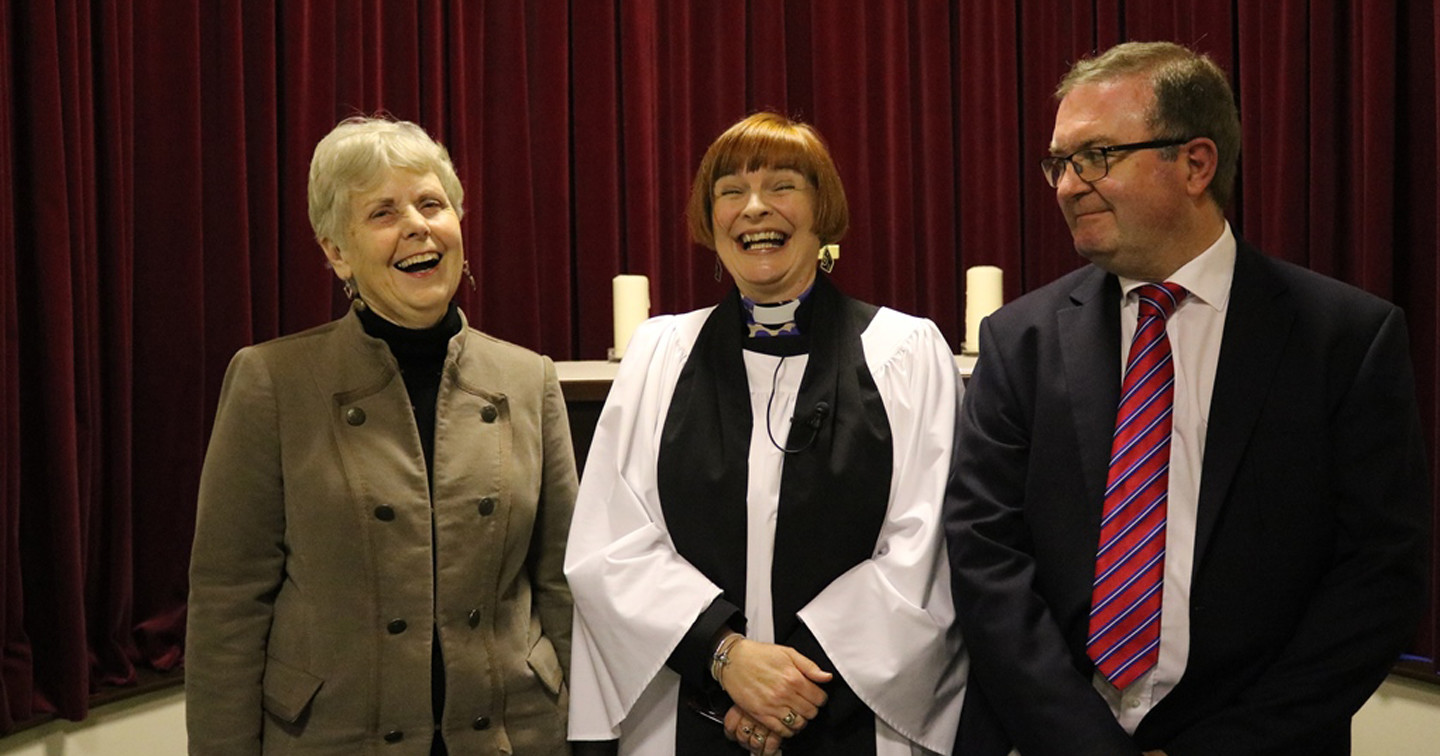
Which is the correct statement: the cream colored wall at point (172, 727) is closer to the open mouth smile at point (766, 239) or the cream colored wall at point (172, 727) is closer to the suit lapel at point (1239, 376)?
the suit lapel at point (1239, 376)

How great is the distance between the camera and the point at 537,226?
3850 mm

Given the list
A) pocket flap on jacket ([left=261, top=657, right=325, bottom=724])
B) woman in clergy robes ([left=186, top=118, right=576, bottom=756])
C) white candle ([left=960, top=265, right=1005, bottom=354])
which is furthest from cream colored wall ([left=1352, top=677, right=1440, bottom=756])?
pocket flap on jacket ([left=261, top=657, right=325, bottom=724])

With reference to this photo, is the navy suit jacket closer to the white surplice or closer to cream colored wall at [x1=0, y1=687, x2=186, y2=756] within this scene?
the white surplice

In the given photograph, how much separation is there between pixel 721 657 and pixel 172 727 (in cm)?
182

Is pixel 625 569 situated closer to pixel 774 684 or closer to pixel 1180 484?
pixel 774 684

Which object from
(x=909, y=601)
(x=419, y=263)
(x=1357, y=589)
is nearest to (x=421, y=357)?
(x=419, y=263)

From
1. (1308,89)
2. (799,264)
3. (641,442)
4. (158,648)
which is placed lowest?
(158,648)

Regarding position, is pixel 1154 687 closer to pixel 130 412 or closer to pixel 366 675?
pixel 366 675

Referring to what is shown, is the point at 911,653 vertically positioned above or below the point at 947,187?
below

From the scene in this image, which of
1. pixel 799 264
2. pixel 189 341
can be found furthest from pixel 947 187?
pixel 189 341

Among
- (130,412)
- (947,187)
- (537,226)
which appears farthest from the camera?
(947,187)

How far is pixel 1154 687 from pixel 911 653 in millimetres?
371

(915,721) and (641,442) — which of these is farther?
(641,442)

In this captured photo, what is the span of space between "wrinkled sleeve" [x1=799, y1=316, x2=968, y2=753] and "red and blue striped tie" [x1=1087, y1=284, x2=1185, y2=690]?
0.27m
